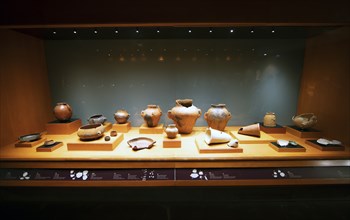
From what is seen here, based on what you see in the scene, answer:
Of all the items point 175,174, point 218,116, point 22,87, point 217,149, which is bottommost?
point 175,174

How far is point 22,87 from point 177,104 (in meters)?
1.63

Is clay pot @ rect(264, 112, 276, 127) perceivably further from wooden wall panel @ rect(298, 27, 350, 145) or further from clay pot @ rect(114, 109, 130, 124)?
clay pot @ rect(114, 109, 130, 124)

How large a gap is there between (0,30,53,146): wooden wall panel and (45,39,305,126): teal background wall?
0.43ft

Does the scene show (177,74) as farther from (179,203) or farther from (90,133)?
(179,203)

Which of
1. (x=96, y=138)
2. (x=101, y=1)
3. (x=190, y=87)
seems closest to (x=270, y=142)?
(x=190, y=87)

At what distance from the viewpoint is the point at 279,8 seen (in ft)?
4.09

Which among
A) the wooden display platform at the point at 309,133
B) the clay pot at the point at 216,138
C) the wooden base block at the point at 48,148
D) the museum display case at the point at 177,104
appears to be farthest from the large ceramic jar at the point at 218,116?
the wooden base block at the point at 48,148

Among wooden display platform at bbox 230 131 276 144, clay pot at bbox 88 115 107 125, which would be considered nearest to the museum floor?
wooden display platform at bbox 230 131 276 144

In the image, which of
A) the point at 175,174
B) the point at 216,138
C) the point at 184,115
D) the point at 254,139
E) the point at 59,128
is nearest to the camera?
the point at 175,174

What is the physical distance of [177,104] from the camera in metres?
1.96

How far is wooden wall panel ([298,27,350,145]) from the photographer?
1.62 metres

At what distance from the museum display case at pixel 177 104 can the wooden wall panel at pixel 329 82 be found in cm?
1

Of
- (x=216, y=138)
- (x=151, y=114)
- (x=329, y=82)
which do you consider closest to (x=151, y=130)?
(x=151, y=114)

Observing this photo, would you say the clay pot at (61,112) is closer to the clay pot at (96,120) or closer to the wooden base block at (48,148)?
the clay pot at (96,120)
